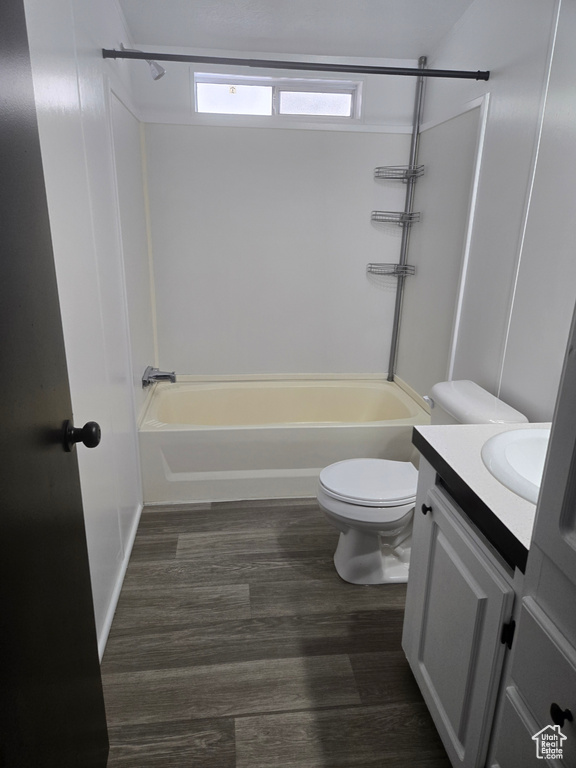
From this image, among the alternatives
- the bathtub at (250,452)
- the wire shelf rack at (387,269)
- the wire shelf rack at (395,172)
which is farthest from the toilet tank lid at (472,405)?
the wire shelf rack at (395,172)

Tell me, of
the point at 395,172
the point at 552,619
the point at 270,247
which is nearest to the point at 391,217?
the point at 395,172

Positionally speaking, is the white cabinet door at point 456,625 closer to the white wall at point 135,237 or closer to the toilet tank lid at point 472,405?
the toilet tank lid at point 472,405

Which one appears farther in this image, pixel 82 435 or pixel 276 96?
pixel 276 96

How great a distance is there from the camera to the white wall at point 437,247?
2.47 metres

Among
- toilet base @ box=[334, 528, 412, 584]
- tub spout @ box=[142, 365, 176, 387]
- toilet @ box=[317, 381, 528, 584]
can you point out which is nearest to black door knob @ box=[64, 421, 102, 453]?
toilet @ box=[317, 381, 528, 584]

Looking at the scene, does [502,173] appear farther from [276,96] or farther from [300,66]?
[276,96]

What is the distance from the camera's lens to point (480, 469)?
1.24 m

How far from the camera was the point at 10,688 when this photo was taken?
2.31ft

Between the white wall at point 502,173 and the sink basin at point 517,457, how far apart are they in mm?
466

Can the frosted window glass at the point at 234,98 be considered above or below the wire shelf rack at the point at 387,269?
above

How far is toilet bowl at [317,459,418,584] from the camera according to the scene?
6.32 ft

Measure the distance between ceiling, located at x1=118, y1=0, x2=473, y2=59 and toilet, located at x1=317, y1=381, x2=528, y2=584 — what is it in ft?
6.17

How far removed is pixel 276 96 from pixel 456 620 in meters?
3.03

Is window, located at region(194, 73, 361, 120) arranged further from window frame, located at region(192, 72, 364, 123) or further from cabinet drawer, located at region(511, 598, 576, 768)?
cabinet drawer, located at region(511, 598, 576, 768)
